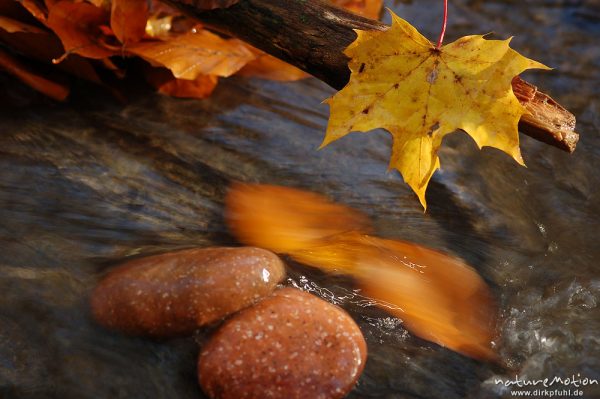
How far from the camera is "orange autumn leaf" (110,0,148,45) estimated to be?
2727mm

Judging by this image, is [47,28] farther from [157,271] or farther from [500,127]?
[500,127]

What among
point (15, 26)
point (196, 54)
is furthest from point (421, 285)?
point (15, 26)

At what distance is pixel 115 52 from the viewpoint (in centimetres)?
280

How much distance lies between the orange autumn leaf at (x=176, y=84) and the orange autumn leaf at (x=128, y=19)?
0.22 metres

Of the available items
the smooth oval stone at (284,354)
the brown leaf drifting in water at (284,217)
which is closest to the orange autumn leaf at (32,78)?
the brown leaf drifting in water at (284,217)

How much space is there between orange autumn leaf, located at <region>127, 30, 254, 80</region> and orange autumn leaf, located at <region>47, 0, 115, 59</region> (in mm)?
133

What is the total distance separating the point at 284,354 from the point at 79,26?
1.63 meters

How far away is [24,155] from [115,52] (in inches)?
21.1

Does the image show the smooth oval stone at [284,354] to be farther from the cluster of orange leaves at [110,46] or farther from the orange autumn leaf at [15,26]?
the orange autumn leaf at [15,26]

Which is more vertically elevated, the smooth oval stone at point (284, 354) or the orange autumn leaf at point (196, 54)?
the orange autumn leaf at point (196, 54)

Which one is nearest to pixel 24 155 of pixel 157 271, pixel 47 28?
pixel 47 28

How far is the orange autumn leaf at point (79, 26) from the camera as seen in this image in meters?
2.63

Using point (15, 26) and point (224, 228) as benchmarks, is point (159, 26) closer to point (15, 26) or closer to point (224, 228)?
point (15, 26)

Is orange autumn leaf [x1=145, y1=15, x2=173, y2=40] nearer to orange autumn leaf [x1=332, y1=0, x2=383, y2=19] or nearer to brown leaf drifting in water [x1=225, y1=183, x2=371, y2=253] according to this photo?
brown leaf drifting in water [x1=225, y1=183, x2=371, y2=253]
